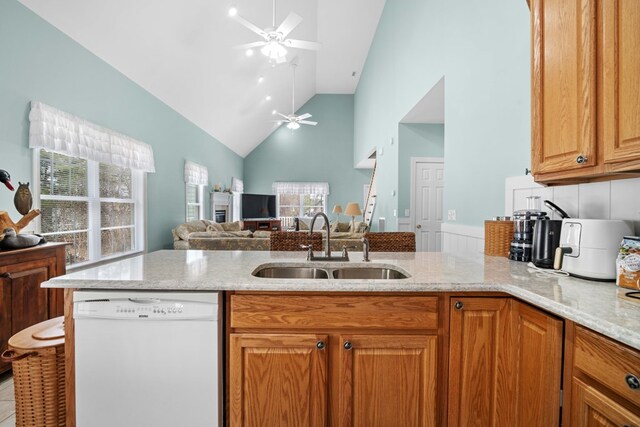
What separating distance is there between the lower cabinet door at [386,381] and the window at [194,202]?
17.6 ft

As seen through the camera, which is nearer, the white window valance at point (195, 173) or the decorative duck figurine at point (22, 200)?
the decorative duck figurine at point (22, 200)

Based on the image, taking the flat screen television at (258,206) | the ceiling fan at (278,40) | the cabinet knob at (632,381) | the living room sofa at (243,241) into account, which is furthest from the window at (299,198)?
the cabinet knob at (632,381)

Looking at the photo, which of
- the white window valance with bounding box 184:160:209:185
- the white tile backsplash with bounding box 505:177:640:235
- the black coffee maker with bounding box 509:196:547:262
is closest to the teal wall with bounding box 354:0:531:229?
the white tile backsplash with bounding box 505:177:640:235

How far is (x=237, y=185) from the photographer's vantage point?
29.2ft

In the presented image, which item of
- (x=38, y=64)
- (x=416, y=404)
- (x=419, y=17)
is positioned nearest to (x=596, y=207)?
(x=416, y=404)

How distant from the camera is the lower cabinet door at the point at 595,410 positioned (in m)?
0.81

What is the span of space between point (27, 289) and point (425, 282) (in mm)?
2589

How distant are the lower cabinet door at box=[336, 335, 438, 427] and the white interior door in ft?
12.0

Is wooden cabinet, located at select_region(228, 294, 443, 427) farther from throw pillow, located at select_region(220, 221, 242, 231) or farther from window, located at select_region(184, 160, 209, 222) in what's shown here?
throw pillow, located at select_region(220, 221, 242, 231)

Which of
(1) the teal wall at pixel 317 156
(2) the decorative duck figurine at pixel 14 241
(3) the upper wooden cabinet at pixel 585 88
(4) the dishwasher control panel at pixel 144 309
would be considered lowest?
(4) the dishwasher control panel at pixel 144 309

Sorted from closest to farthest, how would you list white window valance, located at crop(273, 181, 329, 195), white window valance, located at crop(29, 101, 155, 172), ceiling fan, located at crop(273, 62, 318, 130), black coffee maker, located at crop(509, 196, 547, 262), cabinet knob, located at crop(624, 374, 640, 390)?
cabinet knob, located at crop(624, 374, 640, 390), black coffee maker, located at crop(509, 196, 547, 262), white window valance, located at crop(29, 101, 155, 172), ceiling fan, located at crop(273, 62, 318, 130), white window valance, located at crop(273, 181, 329, 195)

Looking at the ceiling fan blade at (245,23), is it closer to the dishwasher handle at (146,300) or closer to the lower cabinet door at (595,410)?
the dishwasher handle at (146,300)

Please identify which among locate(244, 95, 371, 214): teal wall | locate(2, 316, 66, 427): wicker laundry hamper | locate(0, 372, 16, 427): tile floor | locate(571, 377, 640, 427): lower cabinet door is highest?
locate(244, 95, 371, 214): teal wall

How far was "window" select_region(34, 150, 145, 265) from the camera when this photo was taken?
9.93ft
